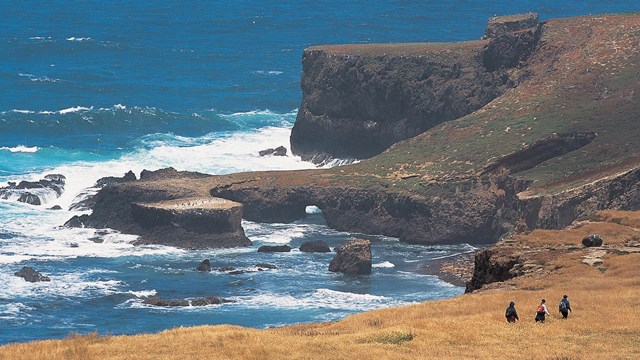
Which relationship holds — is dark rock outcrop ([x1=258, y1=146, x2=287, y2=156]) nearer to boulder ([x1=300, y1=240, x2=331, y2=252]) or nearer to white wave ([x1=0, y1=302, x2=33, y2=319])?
boulder ([x1=300, y1=240, x2=331, y2=252])

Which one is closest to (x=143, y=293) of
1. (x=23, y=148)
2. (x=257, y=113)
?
(x=23, y=148)

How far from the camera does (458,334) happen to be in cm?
6750

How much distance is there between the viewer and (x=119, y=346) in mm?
64875

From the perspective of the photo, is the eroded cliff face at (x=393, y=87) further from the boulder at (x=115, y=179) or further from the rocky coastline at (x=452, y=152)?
the boulder at (x=115, y=179)

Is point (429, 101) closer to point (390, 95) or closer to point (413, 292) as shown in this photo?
point (390, 95)

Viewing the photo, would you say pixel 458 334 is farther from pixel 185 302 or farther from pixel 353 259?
pixel 353 259

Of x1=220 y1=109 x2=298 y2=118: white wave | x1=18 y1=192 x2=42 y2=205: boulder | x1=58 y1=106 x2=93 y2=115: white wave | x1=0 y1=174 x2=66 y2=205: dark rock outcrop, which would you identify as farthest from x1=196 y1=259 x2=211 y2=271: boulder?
x1=58 y1=106 x2=93 y2=115: white wave

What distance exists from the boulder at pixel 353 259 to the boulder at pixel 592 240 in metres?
34.0

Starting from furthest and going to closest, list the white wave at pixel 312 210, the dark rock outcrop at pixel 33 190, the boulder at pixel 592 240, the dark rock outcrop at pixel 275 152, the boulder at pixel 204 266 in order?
the dark rock outcrop at pixel 275 152, the white wave at pixel 312 210, the dark rock outcrop at pixel 33 190, the boulder at pixel 204 266, the boulder at pixel 592 240

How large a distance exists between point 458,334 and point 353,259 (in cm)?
5115

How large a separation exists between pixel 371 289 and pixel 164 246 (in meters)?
20.7

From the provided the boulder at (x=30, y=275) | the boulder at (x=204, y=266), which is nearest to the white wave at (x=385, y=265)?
the boulder at (x=204, y=266)

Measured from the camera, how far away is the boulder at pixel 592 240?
85.5 metres

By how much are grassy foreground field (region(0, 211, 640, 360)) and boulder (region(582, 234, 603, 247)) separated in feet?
10.7
